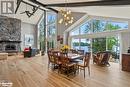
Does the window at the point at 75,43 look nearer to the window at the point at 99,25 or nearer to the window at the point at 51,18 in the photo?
the window at the point at 99,25

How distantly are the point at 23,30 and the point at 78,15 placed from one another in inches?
319

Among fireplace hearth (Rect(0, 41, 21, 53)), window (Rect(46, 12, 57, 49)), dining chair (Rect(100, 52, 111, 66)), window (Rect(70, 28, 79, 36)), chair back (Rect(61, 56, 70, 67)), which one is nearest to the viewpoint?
chair back (Rect(61, 56, 70, 67))

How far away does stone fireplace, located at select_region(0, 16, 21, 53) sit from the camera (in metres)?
15.5

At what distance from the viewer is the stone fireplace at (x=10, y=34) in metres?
15.5

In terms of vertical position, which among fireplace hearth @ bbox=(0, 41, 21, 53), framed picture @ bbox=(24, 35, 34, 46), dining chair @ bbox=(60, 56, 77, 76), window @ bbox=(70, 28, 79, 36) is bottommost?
dining chair @ bbox=(60, 56, 77, 76)

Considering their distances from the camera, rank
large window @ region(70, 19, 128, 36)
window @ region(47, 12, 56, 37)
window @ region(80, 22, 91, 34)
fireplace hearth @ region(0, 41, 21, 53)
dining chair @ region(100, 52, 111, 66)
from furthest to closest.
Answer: window @ region(47, 12, 56, 37), fireplace hearth @ region(0, 41, 21, 53), window @ region(80, 22, 91, 34), large window @ region(70, 19, 128, 36), dining chair @ region(100, 52, 111, 66)

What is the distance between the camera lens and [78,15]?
12508 millimetres

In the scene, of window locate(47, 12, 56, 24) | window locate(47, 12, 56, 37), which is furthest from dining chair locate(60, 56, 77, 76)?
window locate(47, 12, 56, 24)

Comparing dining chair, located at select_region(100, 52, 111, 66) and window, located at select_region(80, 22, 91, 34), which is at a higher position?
window, located at select_region(80, 22, 91, 34)

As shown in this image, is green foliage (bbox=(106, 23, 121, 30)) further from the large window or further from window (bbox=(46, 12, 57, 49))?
window (bbox=(46, 12, 57, 49))

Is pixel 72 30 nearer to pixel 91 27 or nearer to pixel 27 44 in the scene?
pixel 91 27

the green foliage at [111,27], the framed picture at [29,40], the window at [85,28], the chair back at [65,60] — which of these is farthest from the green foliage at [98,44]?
the framed picture at [29,40]

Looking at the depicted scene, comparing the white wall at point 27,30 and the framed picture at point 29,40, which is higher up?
the white wall at point 27,30

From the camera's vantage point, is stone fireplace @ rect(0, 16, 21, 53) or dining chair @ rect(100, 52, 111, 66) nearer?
dining chair @ rect(100, 52, 111, 66)
